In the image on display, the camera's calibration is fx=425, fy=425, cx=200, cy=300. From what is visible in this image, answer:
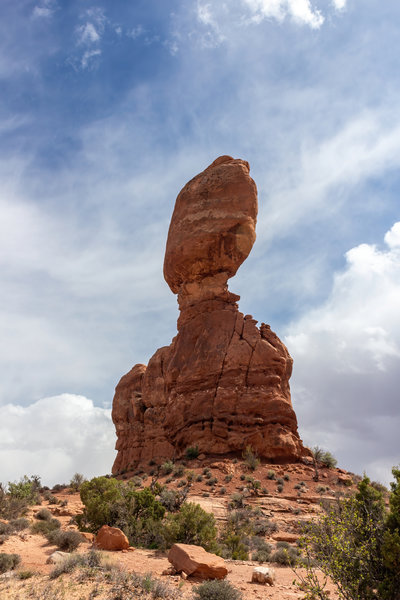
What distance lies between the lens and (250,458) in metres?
25.2

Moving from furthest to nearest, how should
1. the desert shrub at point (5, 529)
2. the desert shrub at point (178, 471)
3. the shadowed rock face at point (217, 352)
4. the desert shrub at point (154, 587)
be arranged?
1. the shadowed rock face at point (217, 352)
2. the desert shrub at point (178, 471)
3. the desert shrub at point (5, 529)
4. the desert shrub at point (154, 587)

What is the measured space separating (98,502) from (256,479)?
1178 cm

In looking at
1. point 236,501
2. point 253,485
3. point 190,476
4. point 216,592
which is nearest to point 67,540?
point 216,592

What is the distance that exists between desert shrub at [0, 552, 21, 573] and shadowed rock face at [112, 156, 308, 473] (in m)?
18.9

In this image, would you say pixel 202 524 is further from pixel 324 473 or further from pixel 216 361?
pixel 216 361

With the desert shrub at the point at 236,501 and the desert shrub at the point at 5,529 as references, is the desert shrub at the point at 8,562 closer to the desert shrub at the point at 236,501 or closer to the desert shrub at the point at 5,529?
the desert shrub at the point at 5,529

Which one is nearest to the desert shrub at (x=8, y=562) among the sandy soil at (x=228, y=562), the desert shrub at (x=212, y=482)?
the sandy soil at (x=228, y=562)

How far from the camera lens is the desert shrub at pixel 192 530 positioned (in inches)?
495

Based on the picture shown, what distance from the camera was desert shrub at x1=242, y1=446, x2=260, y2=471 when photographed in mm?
24844

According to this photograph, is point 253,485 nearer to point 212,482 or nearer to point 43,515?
point 212,482

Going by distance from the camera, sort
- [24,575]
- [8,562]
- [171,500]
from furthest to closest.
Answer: [171,500] < [8,562] < [24,575]

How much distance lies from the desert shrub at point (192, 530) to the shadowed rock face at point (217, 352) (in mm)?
14097

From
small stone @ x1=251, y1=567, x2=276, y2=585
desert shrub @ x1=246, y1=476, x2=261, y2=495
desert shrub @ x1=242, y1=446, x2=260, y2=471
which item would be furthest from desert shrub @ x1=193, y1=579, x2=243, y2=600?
desert shrub @ x1=242, y1=446, x2=260, y2=471

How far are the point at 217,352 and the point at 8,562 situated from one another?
862 inches
